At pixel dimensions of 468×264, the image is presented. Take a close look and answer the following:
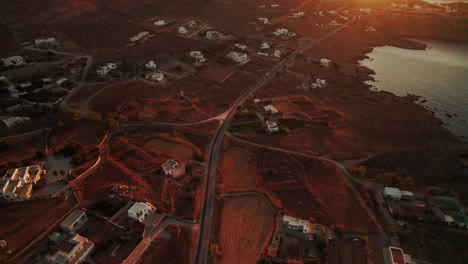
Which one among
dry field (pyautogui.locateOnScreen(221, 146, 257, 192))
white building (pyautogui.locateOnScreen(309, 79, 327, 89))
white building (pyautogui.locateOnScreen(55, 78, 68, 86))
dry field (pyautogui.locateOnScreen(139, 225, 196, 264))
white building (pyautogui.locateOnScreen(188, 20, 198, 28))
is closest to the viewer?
dry field (pyautogui.locateOnScreen(139, 225, 196, 264))

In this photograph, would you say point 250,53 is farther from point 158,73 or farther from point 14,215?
point 14,215

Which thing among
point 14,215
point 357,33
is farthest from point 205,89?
point 357,33

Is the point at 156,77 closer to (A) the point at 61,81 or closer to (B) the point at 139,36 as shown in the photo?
(A) the point at 61,81

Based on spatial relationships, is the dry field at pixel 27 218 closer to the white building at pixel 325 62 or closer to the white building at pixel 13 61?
the white building at pixel 13 61

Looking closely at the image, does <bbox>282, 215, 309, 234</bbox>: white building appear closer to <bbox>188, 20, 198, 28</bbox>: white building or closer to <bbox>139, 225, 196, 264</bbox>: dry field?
<bbox>139, 225, 196, 264</bbox>: dry field

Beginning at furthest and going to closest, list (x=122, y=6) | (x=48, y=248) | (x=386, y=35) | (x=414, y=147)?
(x=122, y=6), (x=386, y=35), (x=414, y=147), (x=48, y=248)

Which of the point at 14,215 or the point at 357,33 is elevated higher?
the point at 357,33

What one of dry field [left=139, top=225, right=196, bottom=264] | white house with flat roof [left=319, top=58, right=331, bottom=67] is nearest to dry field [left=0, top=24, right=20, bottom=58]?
dry field [left=139, top=225, right=196, bottom=264]
